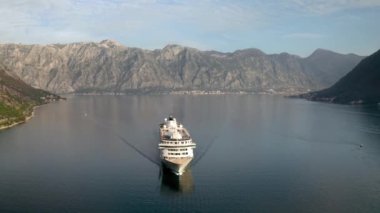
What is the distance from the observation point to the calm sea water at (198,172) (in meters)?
77.0

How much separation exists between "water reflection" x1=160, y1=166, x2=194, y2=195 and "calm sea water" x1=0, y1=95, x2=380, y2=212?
21 centimetres

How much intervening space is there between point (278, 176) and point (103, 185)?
36.5 meters

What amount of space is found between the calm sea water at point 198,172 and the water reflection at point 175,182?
8.2 inches

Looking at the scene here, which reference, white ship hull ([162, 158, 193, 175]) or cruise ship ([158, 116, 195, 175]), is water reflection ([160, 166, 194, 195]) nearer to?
white ship hull ([162, 158, 193, 175])

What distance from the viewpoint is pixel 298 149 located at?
417 feet

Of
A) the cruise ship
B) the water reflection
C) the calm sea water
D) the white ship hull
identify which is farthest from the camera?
the cruise ship

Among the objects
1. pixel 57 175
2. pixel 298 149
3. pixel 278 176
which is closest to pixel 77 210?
pixel 57 175

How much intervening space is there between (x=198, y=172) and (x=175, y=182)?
824 centimetres

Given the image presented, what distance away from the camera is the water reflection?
277 ft

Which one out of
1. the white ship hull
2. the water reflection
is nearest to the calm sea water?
the water reflection

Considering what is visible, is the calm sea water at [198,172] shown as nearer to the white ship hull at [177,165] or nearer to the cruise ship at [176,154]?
the white ship hull at [177,165]

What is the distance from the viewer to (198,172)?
96625 mm

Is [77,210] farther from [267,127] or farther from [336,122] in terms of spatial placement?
[336,122]

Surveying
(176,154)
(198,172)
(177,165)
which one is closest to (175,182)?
(177,165)
